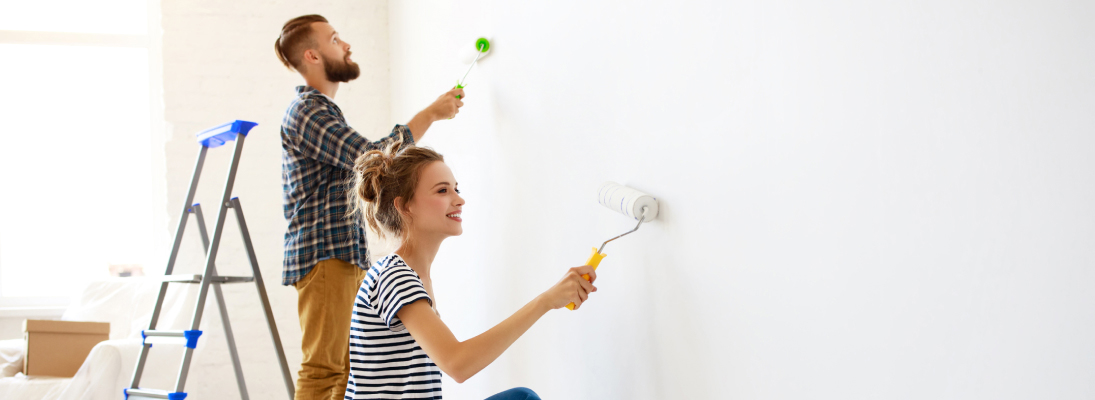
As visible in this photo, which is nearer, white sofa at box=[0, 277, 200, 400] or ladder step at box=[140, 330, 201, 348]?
ladder step at box=[140, 330, 201, 348]

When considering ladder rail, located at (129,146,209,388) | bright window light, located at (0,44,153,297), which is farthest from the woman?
bright window light, located at (0,44,153,297)

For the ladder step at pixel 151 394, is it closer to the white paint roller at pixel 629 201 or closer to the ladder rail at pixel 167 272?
the ladder rail at pixel 167 272

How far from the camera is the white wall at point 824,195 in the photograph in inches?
22.5

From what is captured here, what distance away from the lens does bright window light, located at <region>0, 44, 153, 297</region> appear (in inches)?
152

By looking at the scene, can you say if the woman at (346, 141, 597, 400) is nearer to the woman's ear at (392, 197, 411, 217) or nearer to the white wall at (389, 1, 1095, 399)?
the woman's ear at (392, 197, 411, 217)

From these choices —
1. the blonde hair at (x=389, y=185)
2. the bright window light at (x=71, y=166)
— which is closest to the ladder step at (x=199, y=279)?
the blonde hair at (x=389, y=185)

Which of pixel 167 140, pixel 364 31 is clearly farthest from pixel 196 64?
pixel 364 31

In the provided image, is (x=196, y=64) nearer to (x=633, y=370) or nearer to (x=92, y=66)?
(x=92, y=66)

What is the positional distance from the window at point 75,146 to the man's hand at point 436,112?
2.56 m

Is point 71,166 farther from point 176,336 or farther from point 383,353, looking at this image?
point 383,353

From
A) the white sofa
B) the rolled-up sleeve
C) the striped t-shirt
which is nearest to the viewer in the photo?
the striped t-shirt

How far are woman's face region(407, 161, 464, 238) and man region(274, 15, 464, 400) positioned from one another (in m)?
0.50

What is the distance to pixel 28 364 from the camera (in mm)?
2635

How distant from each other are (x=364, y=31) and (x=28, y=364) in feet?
6.11
